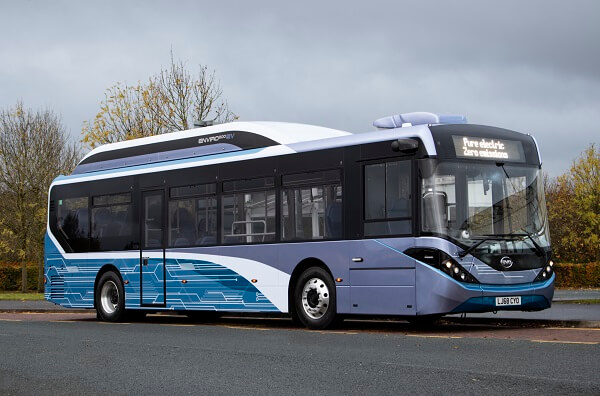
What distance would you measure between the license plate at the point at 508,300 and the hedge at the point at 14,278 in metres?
47.4

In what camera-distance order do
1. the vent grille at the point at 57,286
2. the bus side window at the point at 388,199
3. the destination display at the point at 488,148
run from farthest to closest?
the vent grille at the point at 57,286 → the destination display at the point at 488,148 → the bus side window at the point at 388,199

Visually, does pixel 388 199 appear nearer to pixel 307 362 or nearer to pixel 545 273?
pixel 545 273

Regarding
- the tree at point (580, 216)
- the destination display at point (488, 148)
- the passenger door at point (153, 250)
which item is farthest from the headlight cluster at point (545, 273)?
the tree at point (580, 216)

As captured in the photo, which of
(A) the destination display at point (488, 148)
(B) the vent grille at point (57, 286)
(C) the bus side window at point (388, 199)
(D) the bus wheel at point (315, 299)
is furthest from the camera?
(B) the vent grille at point (57, 286)

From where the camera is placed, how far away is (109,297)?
2177 cm

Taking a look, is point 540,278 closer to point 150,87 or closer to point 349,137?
point 349,137

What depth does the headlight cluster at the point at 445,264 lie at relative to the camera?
48.6ft

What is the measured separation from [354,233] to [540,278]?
2.98 metres

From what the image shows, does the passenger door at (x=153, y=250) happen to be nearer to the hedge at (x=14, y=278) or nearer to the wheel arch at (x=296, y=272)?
the wheel arch at (x=296, y=272)

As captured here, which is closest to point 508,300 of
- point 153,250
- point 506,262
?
point 506,262

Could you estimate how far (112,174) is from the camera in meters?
21.9

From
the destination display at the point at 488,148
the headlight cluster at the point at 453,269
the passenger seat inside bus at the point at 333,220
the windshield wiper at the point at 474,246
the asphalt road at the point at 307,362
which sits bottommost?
the asphalt road at the point at 307,362

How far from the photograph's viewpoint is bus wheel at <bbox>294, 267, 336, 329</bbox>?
16.5 m

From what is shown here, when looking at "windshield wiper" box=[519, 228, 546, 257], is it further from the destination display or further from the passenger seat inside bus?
the passenger seat inside bus
